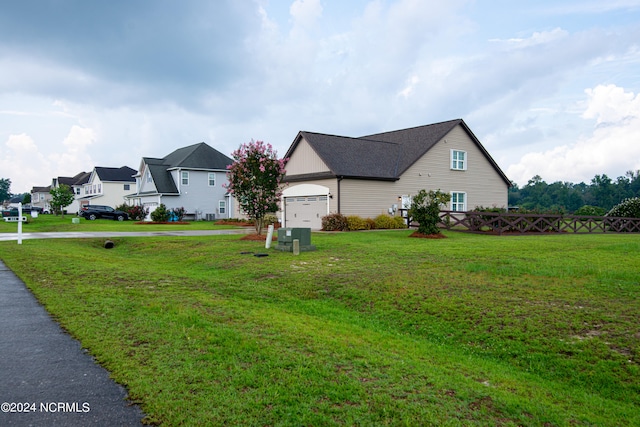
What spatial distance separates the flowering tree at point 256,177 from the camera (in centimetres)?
2180

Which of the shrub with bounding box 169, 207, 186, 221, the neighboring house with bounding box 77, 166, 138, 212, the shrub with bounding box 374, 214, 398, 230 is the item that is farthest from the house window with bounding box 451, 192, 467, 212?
the neighboring house with bounding box 77, 166, 138, 212

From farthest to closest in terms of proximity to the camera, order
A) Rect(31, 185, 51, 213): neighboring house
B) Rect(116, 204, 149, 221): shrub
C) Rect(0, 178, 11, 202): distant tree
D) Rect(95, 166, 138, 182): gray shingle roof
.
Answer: Rect(0, 178, 11, 202): distant tree < Rect(31, 185, 51, 213): neighboring house < Rect(95, 166, 138, 182): gray shingle roof < Rect(116, 204, 149, 221): shrub

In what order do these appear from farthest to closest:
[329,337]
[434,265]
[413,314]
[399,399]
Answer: [434,265] < [413,314] < [329,337] < [399,399]

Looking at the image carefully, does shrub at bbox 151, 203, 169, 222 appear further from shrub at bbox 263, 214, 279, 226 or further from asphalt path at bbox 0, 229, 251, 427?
asphalt path at bbox 0, 229, 251, 427

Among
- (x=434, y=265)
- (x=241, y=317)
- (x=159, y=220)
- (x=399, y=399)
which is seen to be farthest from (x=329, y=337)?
(x=159, y=220)

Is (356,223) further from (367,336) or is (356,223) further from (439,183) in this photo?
(367,336)

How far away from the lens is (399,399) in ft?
16.1

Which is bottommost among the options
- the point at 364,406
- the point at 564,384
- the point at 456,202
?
the point at 564,384

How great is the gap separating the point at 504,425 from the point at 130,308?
6396mm

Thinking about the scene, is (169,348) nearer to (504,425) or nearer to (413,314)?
(504,425)

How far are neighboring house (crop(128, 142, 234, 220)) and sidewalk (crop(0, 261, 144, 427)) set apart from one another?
1637 inches

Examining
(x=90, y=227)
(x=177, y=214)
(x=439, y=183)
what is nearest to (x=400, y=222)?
(x=439, y=183)

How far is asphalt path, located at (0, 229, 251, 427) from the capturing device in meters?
4.27

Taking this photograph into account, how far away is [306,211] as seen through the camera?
101ft
